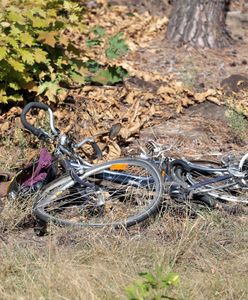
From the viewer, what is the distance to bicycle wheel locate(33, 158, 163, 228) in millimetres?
5758

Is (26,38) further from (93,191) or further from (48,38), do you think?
(93,191)

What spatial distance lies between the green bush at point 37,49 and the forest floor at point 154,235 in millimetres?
245

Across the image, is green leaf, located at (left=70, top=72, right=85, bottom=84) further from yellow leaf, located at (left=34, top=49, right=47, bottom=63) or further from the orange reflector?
the orange reflector

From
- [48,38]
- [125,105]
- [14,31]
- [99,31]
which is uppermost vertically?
[14,31]

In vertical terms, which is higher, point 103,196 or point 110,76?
point 103,196

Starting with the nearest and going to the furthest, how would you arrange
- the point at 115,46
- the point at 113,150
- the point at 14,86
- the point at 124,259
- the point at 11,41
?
the point at 124,259 < the point at 113,150 < the point at 11,41 < the point at 14,86 < the point at 115,46

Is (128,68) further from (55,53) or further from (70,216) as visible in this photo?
(70,216)

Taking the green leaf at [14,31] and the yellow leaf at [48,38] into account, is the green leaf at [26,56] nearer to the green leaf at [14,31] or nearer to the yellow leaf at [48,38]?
the green leaf at [14,31]

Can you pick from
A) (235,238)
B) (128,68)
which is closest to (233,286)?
(235,238)

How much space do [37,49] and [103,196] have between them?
2.11 m

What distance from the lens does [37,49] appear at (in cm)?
739

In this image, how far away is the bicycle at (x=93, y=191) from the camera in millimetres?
5777

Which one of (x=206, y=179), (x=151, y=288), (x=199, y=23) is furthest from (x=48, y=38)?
(x=151, y=288)

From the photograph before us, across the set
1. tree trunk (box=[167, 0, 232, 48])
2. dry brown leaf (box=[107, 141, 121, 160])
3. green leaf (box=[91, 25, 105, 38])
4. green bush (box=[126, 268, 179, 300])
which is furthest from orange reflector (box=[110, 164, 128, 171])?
tree trunk (box=[167, 0, 232, 48])
